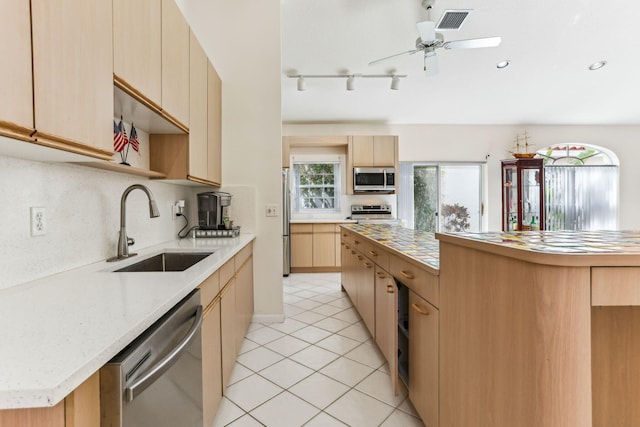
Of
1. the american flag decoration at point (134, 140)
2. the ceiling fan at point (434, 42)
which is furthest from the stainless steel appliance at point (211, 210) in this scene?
the ceiling fan at point (434, 42)

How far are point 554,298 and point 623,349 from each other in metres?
0.47

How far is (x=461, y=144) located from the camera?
541cm

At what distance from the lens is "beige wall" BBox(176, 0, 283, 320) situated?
2648 millimetres

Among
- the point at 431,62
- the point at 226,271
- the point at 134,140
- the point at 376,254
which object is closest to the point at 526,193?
the point at 431,62

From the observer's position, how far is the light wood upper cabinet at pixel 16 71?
0.68m

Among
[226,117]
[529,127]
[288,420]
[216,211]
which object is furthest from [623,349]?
[529,127]

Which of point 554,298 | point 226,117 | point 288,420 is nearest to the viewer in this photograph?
point 554,298

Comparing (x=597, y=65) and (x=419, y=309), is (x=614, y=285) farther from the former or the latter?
(x=597, y=65)

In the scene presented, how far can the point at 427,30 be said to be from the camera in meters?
2.50

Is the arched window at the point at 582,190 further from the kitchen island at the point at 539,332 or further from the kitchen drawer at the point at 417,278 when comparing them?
the kitchen island at the point at 539,332

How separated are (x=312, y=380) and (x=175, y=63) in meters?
2.11

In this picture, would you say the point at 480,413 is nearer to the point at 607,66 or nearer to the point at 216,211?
the point at 216,211

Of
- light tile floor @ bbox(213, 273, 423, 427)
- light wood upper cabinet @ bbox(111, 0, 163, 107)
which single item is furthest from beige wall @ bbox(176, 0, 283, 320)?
light wood upper cabinet @ bbox(111, 0, 163, 107)

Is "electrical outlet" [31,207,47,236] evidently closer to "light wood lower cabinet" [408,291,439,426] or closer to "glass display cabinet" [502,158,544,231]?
"light wood lower cabinet" [408,291,439,426]
